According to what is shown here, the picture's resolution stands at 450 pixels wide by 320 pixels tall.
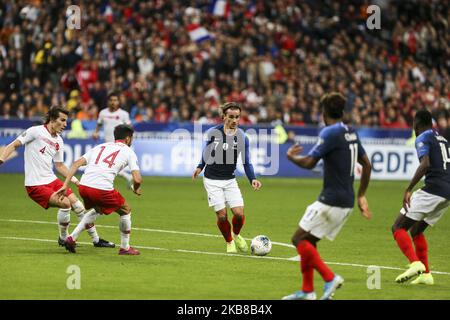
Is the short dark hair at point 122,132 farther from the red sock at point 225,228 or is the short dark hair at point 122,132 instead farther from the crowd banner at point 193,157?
the crowd banner at point 193,157

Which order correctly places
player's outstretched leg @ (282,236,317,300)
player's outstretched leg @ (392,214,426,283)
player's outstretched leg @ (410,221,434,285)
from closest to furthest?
player's outstretched leg @ (282,236,317,300) → player's outstretched leg @ (392,214,426,283) → player's outstretched leg @ (410,221,434,285)

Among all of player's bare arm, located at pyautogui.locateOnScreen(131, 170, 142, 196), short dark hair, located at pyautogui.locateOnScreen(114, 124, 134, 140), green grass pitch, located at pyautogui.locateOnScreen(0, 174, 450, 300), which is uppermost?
short dark hair, located at pyautogui.locateOnScreen(114, 124, 134, 140)

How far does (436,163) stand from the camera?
39.0ft

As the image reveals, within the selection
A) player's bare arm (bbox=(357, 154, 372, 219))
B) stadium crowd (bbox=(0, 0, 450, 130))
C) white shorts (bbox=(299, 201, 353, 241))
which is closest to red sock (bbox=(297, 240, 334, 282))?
white shorts (bbox=(299, 201, 353, 241))

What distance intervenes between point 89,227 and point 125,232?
29.7 inches

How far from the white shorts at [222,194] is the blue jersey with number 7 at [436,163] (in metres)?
3.28

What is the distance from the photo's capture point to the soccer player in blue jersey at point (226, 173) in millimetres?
14258

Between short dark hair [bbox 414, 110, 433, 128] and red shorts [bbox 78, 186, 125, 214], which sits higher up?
short dark hair [bbox 414, 110, 433, 128]

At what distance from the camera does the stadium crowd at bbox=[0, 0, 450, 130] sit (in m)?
30.4

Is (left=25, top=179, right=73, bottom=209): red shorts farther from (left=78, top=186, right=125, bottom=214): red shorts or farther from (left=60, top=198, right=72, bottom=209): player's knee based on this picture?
(left=78, top=186, right=125, bottom=214): red shorts

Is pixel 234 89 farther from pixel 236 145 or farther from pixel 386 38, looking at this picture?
pixel 236 145

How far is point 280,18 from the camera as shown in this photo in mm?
36156

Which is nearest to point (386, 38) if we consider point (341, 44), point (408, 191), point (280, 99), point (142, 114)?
point (341, 44)

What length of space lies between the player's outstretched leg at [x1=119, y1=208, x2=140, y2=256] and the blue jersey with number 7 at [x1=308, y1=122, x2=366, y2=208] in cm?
401
